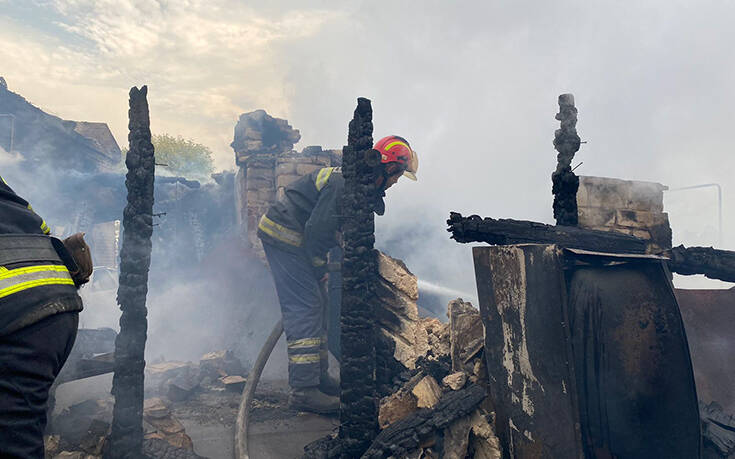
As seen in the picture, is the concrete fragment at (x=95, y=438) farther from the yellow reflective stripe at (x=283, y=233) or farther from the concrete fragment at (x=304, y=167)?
the concrete fragment at (x=304, y=167)

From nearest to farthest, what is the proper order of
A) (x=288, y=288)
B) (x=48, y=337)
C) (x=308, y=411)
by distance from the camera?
1. (x=48, y=337)
2. (x=308, y=411)
3. (x=288, y=288)

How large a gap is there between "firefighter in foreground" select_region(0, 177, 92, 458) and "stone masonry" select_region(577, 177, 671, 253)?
13.5ft

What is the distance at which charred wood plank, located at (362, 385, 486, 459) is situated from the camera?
10.6ft

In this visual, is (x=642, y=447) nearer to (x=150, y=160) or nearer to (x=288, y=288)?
(x=288, y=288)

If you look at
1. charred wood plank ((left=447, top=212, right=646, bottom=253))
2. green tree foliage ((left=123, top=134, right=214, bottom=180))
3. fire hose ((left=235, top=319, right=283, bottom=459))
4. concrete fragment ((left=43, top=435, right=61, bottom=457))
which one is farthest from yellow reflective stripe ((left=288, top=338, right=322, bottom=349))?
green tree foliage ((left=123, top=134, right=214, bottom=180))

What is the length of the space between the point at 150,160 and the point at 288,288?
2.21m

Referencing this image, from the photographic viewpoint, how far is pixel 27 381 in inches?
55.5

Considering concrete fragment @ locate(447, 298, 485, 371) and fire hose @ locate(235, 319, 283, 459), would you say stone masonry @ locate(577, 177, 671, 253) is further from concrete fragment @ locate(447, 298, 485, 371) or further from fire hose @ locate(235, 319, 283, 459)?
fire hose @ locate(235, 319, 283, 459)

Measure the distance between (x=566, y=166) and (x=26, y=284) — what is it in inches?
145

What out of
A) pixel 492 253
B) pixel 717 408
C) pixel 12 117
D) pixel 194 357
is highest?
pixel 12 117

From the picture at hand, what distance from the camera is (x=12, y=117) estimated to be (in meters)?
15.1

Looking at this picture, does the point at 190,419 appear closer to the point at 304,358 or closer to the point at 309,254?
the point at 304,358

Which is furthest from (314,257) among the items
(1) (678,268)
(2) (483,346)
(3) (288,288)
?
(1) (678,268)

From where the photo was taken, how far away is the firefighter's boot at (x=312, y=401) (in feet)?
16.6
